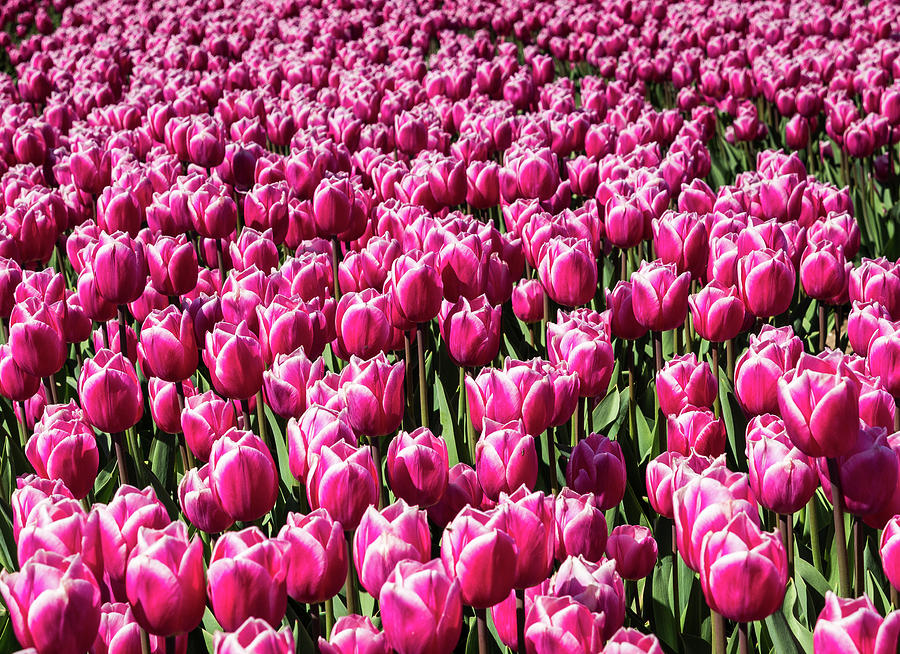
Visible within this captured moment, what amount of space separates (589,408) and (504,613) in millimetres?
1116

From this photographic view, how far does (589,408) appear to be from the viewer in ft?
9.04

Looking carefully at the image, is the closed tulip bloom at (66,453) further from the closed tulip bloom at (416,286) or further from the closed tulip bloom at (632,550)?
the closed tulip bloom at (632,550)

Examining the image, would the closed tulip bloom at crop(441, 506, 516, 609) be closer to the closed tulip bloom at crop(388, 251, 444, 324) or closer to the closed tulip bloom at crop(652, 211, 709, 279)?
the closed tulip bloom at crop(388, 251, 444, 324)

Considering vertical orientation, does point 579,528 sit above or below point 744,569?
below

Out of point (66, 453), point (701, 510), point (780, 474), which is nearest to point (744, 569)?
point (701, 510)

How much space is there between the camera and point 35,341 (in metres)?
2.50

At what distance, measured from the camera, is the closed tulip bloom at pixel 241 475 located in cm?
179

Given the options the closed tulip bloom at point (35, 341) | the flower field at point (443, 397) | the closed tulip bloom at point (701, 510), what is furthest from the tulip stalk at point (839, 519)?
the closed tulip bloom at point (35, 341)

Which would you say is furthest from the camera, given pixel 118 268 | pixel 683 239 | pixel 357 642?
pixel 683 239

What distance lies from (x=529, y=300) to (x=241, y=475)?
5.06ft

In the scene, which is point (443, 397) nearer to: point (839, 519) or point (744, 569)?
point (839, 519)

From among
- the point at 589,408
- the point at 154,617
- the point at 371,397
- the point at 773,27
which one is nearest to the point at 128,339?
the point at 371,397

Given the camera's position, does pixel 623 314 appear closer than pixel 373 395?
No

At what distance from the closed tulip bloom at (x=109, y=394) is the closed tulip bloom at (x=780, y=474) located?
4.76 feet
